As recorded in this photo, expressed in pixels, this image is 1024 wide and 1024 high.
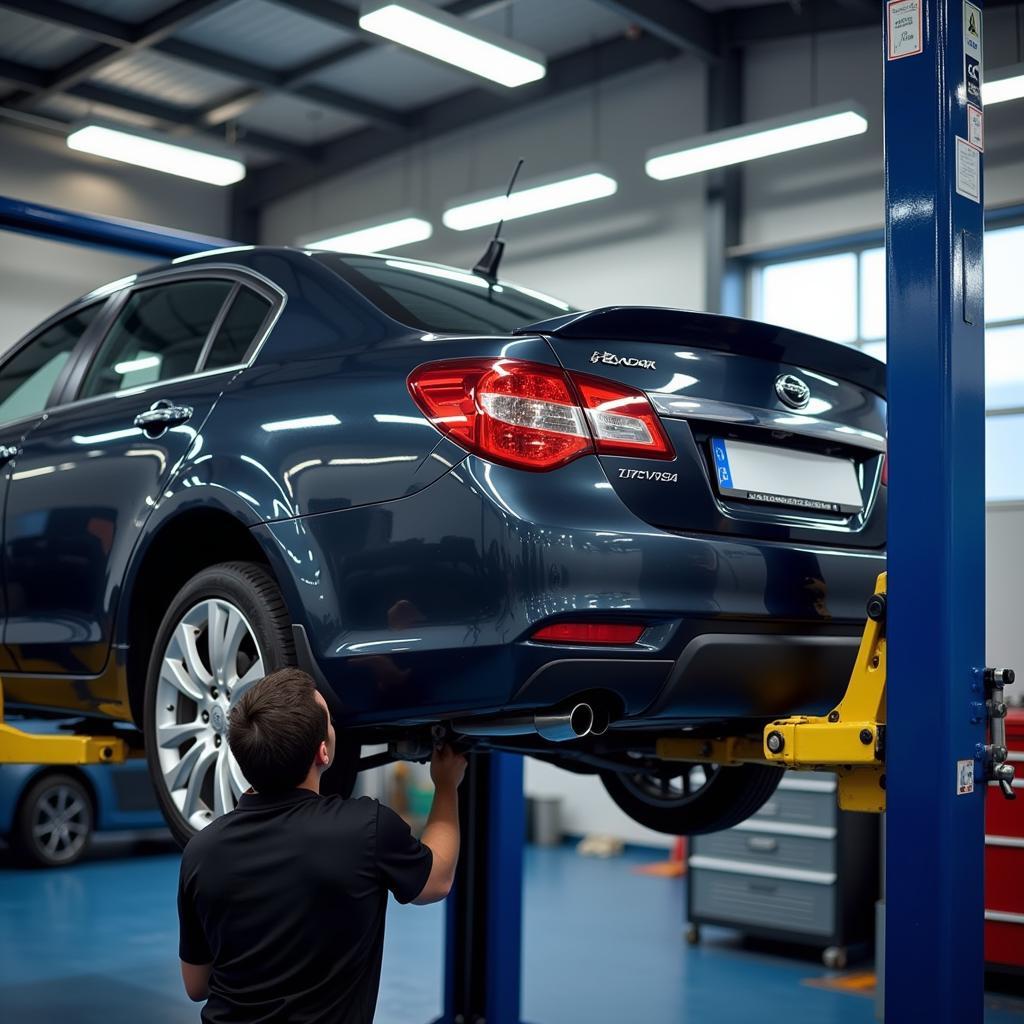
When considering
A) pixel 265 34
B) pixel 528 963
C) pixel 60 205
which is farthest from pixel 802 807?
pixel 60 205

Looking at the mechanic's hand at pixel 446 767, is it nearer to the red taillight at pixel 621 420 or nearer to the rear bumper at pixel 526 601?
the rear bumper at pixel 526 601

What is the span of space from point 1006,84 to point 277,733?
6037 mm

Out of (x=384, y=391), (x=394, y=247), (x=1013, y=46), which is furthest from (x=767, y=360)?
(x=394, y=247)

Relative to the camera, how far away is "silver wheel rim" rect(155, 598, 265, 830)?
8.43ft

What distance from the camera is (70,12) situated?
8.97 m

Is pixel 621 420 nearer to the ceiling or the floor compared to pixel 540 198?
nearer to the floor

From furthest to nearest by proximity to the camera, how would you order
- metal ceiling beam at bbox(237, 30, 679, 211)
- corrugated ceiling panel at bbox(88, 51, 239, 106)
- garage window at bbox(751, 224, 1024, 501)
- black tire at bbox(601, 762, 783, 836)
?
corrugated ceiling panel at bbox(88, 51, 239, 106) < metal ceiling beam at bbox(237, 30, 679, 211) < garage window at bbox(751, 224, 1024, 501) < black tire at bbox(601, 762, 783, 836)

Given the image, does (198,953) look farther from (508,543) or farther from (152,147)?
(152,147)

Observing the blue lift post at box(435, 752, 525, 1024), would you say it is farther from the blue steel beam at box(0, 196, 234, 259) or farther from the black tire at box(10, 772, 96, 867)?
the black tire at box(10, 772, 96, 867)

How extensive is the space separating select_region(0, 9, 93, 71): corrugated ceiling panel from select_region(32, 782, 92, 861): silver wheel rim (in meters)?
5.30

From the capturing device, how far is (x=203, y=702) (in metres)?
2.66

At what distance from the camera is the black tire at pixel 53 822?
7918mm

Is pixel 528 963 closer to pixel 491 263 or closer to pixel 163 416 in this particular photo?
pixel 491 263

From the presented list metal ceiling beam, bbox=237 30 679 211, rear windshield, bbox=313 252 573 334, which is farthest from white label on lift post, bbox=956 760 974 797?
metal ceiling beam, bbox=237 30 679 211
